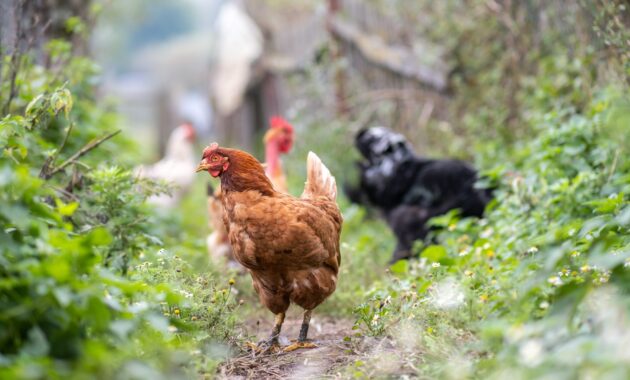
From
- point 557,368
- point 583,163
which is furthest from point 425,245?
point 557,368

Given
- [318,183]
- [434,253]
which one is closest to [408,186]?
[434,253]

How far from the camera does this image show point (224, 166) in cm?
425

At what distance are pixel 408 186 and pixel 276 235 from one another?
343cm

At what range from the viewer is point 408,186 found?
7199mm

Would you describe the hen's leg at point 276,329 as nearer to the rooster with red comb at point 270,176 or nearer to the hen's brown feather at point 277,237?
the hen's brown feather at point 277,237

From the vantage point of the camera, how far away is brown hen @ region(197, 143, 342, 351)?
400 cm

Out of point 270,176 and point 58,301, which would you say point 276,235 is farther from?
point 270,176

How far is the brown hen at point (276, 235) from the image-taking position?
400 cm

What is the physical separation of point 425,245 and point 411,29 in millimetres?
4541

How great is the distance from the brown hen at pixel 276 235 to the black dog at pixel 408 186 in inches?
93.7

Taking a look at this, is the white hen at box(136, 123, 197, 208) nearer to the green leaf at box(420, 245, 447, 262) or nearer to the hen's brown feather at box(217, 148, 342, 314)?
the green leaf at box(420, 245, 447, 262)

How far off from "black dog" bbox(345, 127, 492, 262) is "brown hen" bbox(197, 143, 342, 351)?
238 centimetres

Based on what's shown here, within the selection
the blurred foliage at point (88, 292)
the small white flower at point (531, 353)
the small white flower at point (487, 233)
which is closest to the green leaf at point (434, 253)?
the small white flower at point (487, 233)

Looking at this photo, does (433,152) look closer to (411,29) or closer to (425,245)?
(411,29)
